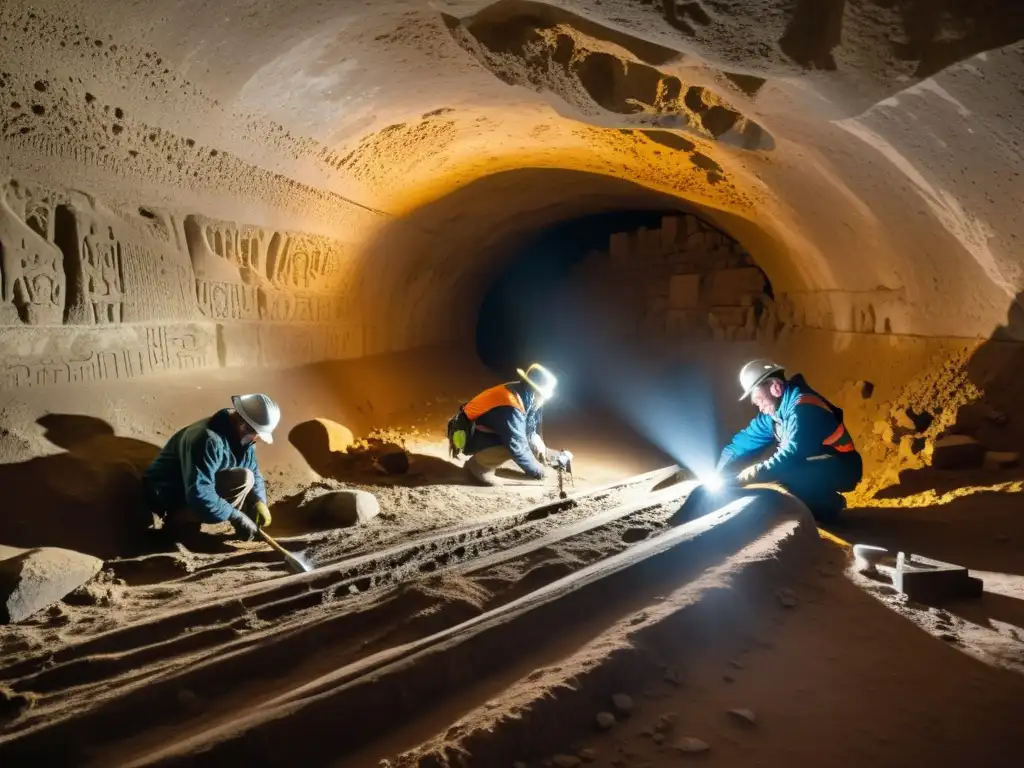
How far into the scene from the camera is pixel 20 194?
4.16 metres

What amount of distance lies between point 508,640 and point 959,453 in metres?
4.31

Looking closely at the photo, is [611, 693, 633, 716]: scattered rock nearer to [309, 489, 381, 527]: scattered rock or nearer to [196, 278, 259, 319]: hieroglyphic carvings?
[309, 489, 381, 527]: scattered rock

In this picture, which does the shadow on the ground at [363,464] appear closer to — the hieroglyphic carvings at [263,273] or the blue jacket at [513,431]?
the blue jacket at [513,431]

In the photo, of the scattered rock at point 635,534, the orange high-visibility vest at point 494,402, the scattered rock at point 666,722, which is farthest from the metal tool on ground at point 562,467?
the scattered rock at point 666,722

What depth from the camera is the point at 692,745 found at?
6.05ft

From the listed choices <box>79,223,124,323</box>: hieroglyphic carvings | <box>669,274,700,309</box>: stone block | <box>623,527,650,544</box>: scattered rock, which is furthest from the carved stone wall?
<box>79,223,124,323</box>: hieroglyphic carvings

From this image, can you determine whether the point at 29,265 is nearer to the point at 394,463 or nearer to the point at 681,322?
the point at 394,463

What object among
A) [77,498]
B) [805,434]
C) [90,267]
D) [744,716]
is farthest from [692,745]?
[90,267]

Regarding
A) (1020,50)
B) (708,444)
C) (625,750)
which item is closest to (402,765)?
(625,750)

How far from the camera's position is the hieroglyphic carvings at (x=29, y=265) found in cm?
411

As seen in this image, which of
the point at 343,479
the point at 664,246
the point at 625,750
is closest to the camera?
the point at 625,750

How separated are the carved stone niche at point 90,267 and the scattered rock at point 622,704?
14.5 feet

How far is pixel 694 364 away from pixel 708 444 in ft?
6.06

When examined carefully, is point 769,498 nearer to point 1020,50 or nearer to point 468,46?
point 1020,50
